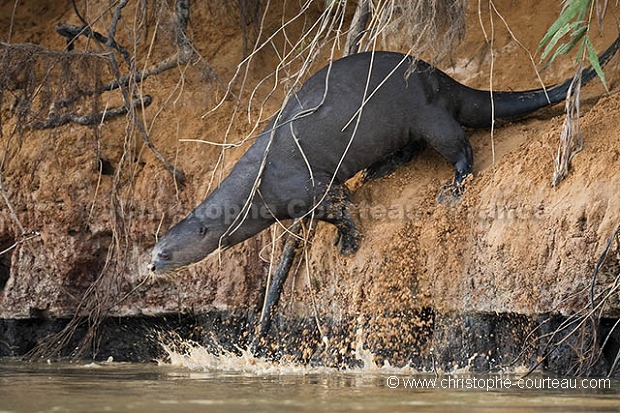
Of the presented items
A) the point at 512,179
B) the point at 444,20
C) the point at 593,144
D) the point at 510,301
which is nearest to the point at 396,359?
the point at 510,301

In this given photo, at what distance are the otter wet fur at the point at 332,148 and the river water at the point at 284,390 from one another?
656 millimetres

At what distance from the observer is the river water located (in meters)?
2.87

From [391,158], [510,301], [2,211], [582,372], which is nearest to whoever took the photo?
[582,372]

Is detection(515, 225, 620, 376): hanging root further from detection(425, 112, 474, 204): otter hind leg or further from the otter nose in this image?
the otter nose

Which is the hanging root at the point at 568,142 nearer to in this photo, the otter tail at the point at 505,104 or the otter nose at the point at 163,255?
the otter tail at the point at 505,104

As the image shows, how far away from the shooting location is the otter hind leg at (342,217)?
4.96m

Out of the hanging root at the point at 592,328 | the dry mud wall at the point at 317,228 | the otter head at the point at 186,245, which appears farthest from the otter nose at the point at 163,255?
the hanging root at the point at 592,328

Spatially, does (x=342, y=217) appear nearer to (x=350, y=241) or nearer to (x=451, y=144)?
(x=350, y=241)

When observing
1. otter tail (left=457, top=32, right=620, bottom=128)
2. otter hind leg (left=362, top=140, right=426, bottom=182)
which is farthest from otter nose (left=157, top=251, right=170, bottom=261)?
otter tail (left=457, top=32, right=620, bottom=128)

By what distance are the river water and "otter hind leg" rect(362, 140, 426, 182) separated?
3.58ft

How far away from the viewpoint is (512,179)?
462 centimetres

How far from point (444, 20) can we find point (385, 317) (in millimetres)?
1417

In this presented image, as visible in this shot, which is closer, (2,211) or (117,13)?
(117,13)

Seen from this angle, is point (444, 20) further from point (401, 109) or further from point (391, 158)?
A: point (391, 158)
